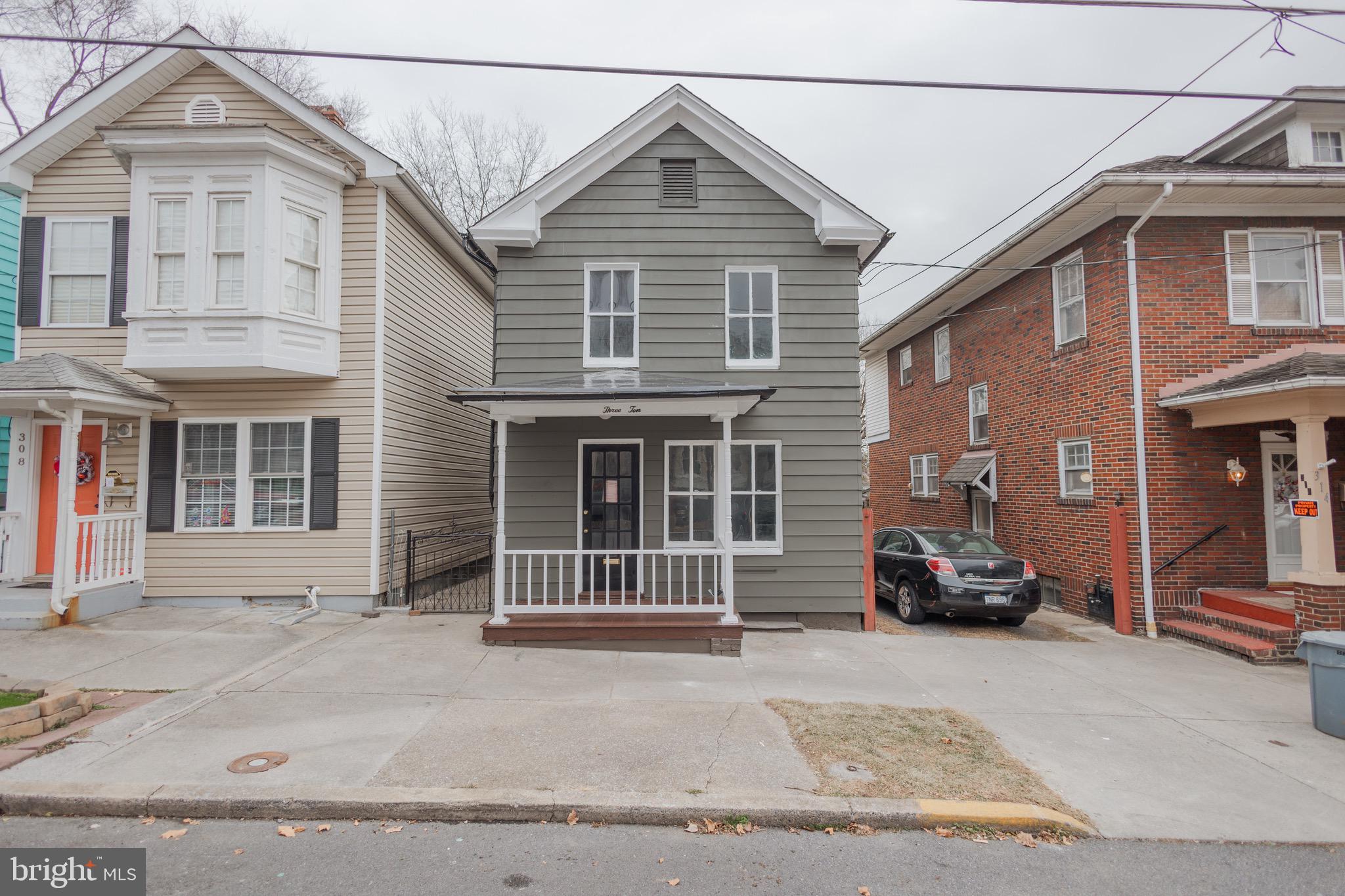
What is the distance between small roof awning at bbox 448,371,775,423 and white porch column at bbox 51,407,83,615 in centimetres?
488

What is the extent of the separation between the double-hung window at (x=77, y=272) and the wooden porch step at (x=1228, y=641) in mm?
16128

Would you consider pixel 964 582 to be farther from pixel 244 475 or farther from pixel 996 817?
pixel 244 475

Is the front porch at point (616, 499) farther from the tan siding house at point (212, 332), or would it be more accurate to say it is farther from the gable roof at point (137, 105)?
the gable roof at point (137, 105)

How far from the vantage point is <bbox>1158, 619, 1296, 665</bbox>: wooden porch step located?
25.5ft

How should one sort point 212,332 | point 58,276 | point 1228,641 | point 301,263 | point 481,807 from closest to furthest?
point 481,807 < point 1228,641 < point 212,332 < point 301,263 < point 58,276

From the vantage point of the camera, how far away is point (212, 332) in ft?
27.9

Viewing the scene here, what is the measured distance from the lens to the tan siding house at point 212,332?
8.54 meters

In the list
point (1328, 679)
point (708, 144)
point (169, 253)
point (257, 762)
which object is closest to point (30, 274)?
point (169, 253)

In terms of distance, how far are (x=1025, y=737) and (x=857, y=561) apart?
391cm

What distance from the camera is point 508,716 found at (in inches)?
212

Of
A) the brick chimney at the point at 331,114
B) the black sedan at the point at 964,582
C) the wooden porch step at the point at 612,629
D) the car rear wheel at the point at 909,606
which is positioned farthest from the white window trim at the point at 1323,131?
the brick chimney at the point at 331,114

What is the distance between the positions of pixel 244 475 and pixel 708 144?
8.40 metres

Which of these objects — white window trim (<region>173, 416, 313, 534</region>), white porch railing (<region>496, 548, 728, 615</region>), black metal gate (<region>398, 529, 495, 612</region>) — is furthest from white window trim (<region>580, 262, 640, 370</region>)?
white window trim (<region>173, 416, 313, 534</region>)

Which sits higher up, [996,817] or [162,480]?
[162,480]
